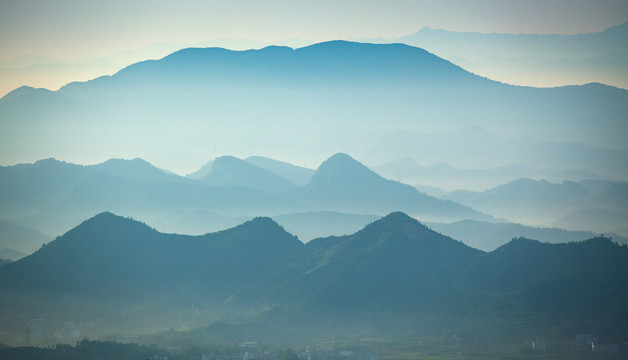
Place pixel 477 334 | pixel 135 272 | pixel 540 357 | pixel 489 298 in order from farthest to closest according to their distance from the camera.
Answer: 1. pixel 135 272
2. pixel 489 298
3. pixel 477 334
4. pixel 540 357

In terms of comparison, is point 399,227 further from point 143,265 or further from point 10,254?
point 10,254

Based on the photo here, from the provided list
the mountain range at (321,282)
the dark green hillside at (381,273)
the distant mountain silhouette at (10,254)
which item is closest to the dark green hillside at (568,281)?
the mountain range at (321,282)

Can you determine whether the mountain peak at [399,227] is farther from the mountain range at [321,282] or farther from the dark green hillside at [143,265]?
the dark green hillside at [143,265]

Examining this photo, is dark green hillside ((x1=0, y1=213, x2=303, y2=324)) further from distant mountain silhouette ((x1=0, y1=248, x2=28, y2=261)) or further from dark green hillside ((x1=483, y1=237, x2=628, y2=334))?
distant mountain silhouette ((x1=0, y1=248, x2=28, y2=261))

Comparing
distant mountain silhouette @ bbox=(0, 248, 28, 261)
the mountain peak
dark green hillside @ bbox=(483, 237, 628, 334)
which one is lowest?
dark green hillside @ bbox=(483, 237, 628, 334)

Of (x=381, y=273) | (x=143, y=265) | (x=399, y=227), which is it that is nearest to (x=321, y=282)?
(x=381, y=273)

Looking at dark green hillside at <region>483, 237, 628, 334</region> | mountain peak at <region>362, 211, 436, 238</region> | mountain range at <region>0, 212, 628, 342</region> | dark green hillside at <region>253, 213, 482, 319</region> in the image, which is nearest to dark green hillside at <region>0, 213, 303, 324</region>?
mountain range at <region>0, 212, 628, 342</region>

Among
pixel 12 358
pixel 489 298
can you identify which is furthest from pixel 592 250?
pixel 12 358

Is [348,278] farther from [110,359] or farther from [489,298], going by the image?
[110,359]
